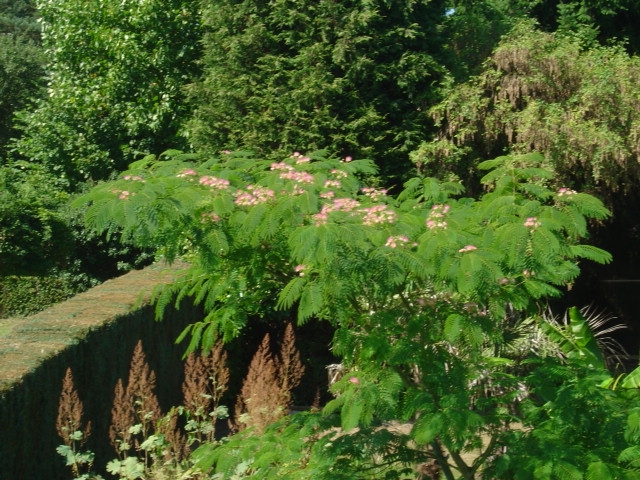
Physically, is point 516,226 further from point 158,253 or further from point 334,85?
point 334,85

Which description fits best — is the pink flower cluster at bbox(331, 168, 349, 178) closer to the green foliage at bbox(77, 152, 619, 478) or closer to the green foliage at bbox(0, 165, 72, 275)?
the green foliage at bbox(77, 152, 619, 478)

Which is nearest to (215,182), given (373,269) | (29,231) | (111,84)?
(373,269)

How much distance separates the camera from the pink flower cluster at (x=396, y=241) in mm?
5000

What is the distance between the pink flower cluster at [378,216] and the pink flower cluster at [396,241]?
165mm

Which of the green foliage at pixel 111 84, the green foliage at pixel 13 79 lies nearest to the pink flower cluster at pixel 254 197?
the green foliage at pixel 111 84

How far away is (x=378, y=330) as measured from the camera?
5512 mm

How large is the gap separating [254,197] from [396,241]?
97 cm

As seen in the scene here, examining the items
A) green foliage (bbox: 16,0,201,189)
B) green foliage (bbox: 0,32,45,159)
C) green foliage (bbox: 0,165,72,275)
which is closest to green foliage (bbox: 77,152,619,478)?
green foliage (bbox: 0,165,72,275)

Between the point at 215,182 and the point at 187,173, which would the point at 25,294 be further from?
the point at 215,182

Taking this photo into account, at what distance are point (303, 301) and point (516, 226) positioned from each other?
1301 mm

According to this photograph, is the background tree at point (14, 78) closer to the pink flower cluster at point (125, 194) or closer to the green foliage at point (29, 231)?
the green foliage at point (29, 231)

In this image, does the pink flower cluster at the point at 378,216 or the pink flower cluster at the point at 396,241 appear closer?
the pink flower cluster at the point at 396,241

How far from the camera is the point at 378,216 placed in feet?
17.2

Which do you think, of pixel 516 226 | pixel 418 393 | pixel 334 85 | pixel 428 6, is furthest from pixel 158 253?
pixel 428 6
